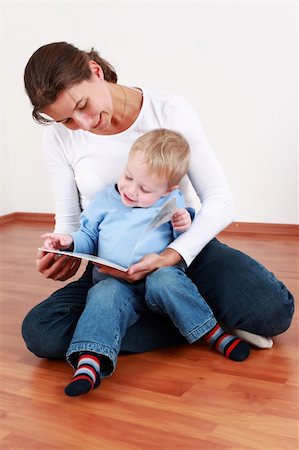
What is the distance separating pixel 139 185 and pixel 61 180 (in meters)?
0.33

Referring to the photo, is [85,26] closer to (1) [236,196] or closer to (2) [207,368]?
(1) [236,196]

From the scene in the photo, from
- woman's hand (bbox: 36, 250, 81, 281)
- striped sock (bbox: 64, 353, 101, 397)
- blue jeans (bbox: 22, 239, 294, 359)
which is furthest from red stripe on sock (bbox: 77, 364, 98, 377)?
woman's hand (bbox: 36, 250, 81, 281)

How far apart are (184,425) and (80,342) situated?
0.34 metres

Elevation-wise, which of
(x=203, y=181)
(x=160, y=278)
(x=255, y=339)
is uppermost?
(x=203, y=181)

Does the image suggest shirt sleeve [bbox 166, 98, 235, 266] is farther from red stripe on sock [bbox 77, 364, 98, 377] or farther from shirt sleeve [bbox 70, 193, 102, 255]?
red stripe on sock [bbox 77, 364, 98, 377]

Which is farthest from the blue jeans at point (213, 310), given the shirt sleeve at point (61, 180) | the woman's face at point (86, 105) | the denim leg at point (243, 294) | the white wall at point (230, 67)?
the white wall at point (230, 67)

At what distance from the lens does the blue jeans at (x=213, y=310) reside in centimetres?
173

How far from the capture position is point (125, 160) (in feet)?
6.03

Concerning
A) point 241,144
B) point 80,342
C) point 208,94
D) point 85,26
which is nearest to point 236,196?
point 241,144

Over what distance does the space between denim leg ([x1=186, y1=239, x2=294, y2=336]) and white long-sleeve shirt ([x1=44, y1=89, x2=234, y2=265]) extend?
0.09 meters

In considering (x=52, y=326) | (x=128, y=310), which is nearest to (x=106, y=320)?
(x=128, y=310)

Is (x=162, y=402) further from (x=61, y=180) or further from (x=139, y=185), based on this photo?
(x=61, y=180)

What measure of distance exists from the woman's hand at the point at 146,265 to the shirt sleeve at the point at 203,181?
0.04 m

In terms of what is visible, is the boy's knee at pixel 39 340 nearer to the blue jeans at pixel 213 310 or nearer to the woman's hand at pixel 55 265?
the blue jeans at pixel 213 310
